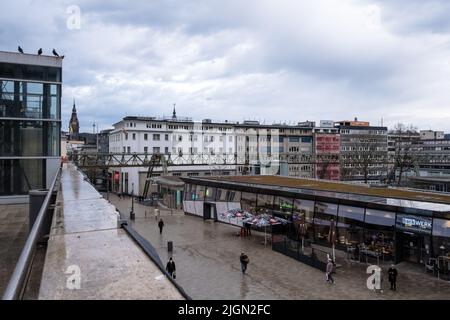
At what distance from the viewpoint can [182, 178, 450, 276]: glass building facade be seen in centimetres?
1911

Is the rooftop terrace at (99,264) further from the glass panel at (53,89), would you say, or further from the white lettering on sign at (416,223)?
the glass panel at (53,89)

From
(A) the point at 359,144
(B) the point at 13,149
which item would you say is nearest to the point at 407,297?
(B) the point at 13,149

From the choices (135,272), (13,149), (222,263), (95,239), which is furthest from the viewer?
(13,149)

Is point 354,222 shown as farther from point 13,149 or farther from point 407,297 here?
point 13,149

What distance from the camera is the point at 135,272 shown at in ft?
23.3

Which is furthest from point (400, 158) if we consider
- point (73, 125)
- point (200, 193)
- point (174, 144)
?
point (73, 125)

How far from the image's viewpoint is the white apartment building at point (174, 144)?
7231 cm

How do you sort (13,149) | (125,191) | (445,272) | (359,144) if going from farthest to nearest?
(359,144)
(125,191)
(13,149)
(445,272)

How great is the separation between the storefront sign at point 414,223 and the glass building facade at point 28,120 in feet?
74.8

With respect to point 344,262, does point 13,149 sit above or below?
above

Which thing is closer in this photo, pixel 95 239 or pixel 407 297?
pixel 95 239

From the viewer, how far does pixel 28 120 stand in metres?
25.5
